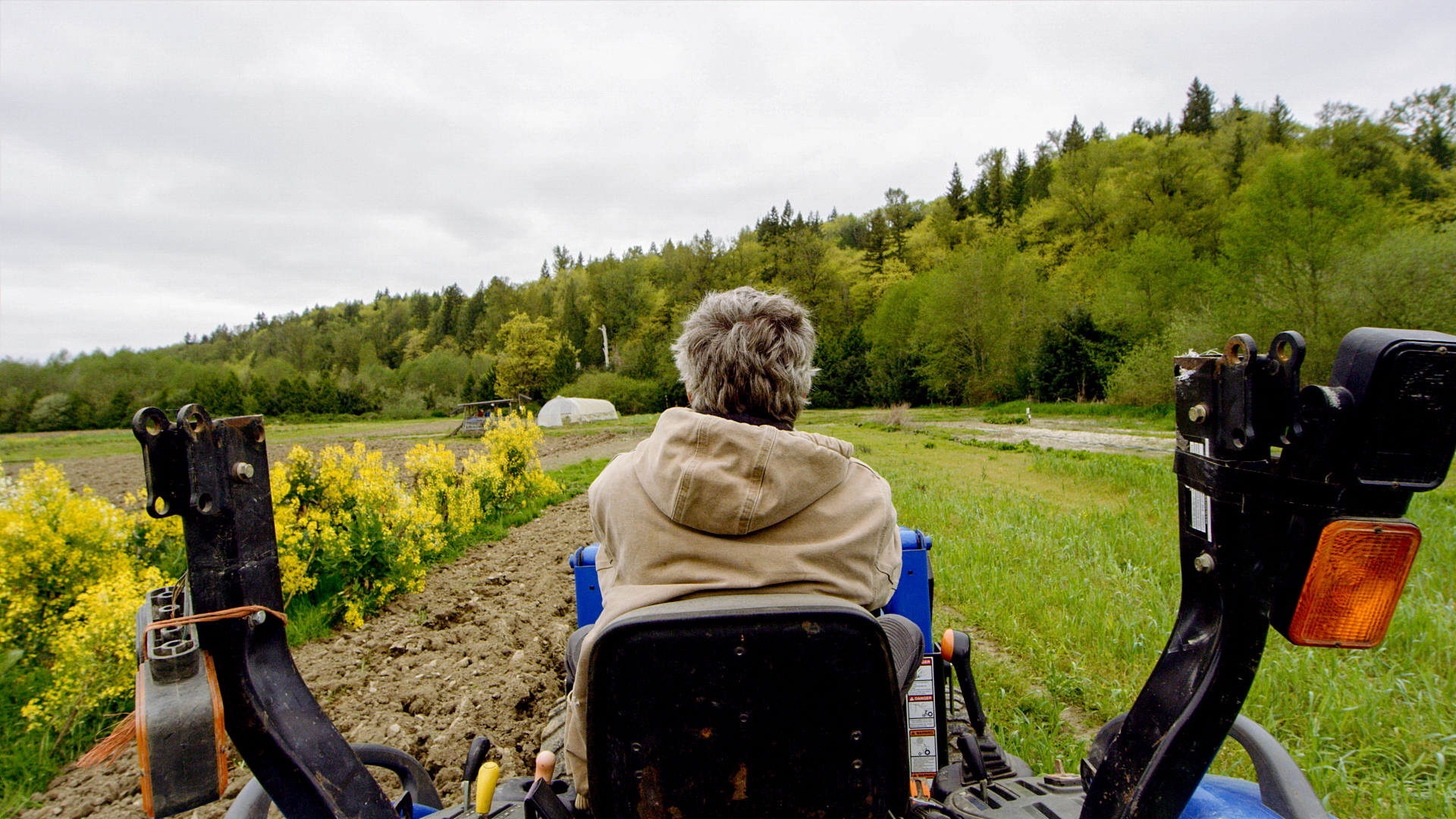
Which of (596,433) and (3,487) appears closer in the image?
(3,487)

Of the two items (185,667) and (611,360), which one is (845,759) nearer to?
(185,667)

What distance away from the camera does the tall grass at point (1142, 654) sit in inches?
99.0

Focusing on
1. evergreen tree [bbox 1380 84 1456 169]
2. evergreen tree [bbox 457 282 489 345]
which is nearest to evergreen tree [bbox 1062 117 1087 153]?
evergreen tree [bbox 1380 84 1456 169]

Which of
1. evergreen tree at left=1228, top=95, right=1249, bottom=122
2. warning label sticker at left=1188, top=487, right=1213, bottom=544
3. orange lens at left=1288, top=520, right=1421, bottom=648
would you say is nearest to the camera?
orange lens at left=1288, top=520, right=1421, bottom=648

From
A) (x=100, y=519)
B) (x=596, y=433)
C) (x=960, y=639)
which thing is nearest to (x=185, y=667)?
(x=960, y=639)

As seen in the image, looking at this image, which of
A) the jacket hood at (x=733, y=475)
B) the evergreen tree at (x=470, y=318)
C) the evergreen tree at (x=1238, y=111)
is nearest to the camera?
the jacket hood at (x=733, y=475)

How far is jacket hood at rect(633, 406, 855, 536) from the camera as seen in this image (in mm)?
1256

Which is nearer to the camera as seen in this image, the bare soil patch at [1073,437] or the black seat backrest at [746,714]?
the black seat backrest at [746,714]

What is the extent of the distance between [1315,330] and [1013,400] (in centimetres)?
1806

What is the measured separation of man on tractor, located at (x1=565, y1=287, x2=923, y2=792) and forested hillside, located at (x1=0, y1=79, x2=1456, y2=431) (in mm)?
25016

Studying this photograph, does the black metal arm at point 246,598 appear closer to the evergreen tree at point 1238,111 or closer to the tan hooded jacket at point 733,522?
the tan hooded jacket at point 733,522

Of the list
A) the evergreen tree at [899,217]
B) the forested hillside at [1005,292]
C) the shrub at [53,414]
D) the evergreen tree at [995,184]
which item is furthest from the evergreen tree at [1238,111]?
the shrub at [53,414]

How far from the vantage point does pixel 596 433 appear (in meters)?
28.3

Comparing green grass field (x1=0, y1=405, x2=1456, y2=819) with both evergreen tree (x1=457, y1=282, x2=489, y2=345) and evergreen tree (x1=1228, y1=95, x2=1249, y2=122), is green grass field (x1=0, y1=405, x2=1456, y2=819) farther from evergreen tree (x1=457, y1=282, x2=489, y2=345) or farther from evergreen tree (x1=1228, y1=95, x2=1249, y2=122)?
evergreen tree (x1=457, y1=282, x2=489, y2=345)
